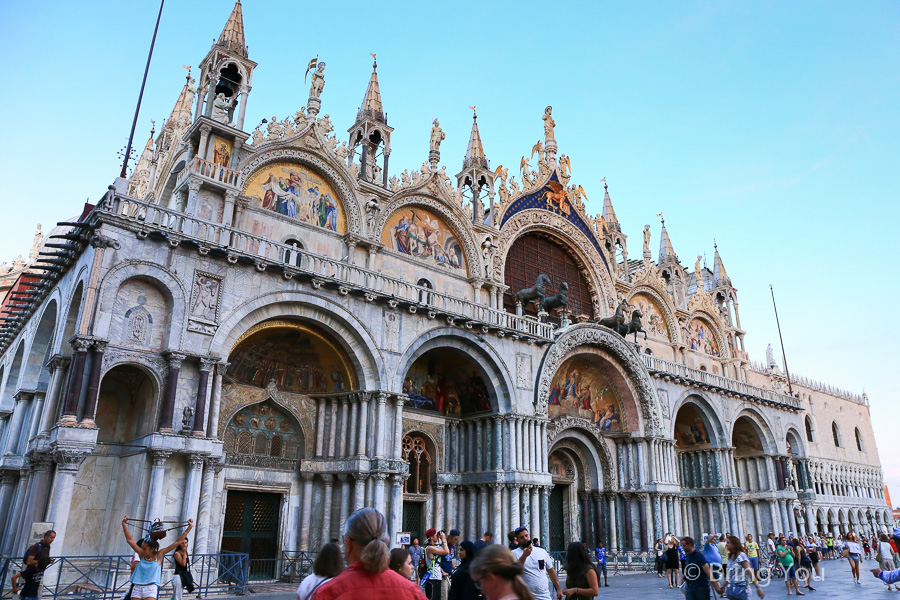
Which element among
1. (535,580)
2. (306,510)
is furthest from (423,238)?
(535,580)

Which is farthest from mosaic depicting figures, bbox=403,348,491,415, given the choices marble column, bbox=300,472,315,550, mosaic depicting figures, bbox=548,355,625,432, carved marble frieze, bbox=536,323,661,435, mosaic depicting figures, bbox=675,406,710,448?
mosaic depicting figures, bbox=675,406,710,448

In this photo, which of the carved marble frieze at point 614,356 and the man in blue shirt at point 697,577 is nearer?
the man in blue shirt at point 697,577

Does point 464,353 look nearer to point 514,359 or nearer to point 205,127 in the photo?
point 514,359

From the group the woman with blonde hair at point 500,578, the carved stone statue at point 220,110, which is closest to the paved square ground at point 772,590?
the woman with blonde hair at point 500,578

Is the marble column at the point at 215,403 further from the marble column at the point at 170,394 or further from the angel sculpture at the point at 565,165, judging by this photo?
the angel sculpture at the point at 565,165

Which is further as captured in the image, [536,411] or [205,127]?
[536,411]

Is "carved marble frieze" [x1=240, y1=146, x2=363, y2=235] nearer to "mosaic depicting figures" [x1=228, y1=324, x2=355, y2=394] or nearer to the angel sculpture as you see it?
"mosaic depicting figures" [x1=228, y1=324, x2=355, y2=394]

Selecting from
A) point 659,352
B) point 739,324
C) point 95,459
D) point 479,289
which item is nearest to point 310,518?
point 95,459

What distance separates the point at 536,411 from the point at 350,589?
19112mm

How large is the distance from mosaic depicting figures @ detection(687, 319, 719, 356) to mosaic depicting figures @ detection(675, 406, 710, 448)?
4.79 metres

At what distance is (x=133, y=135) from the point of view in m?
15.6

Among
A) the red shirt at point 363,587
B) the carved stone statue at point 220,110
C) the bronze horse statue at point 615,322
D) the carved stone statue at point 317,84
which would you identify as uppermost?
the carved stone statue at point 317,84

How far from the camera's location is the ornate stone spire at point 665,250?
119ft

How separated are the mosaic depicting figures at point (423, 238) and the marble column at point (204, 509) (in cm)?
964
